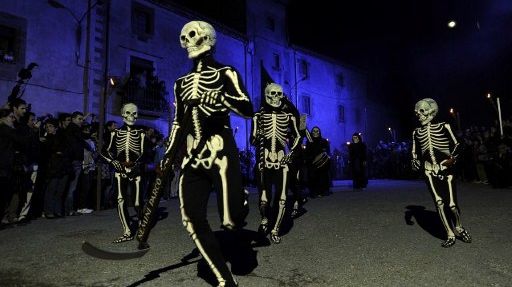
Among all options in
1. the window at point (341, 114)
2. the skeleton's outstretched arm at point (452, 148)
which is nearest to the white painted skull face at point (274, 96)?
the skeleton's outstretched arm at point (452, 148)

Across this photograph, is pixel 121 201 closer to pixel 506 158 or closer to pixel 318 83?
pixel 506 158

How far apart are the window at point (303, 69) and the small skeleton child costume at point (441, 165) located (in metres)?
32.0

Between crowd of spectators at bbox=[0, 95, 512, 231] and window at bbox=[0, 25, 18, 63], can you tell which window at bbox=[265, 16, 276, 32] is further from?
crowd of spectators at bbox=[0, 95, 512, 231]

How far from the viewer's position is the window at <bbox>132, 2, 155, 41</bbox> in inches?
908

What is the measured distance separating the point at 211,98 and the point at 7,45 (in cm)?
1835

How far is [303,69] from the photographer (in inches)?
1491

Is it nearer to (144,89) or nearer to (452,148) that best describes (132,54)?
(144,89)

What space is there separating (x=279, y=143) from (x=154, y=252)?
2.54 meters

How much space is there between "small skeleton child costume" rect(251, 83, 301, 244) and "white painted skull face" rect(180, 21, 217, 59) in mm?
2830

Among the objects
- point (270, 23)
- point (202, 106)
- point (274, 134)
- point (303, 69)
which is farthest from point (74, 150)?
point (303, 69)

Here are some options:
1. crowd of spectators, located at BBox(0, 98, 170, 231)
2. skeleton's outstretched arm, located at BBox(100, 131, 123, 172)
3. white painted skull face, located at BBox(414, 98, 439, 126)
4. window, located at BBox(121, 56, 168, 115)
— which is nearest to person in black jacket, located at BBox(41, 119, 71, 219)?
Answer: crowd of spectators, located at BBox(0, 98, 170, 231)

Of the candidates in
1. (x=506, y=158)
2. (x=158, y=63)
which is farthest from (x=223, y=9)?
(x=506, y=158)

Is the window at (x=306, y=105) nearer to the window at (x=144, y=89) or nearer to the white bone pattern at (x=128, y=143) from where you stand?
the window at (x=144, y=89)

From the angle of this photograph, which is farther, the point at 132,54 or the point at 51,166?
the point at 132,54
